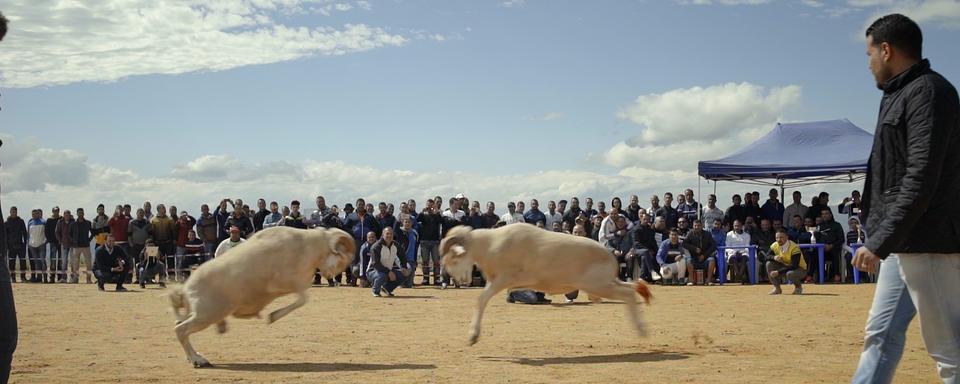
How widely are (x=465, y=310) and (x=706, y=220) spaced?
33.1 ft

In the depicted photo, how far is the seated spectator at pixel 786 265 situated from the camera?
65.3 feet

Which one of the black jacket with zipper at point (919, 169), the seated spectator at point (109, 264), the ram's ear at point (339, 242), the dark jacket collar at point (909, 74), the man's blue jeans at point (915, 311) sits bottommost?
the seated spectator at point (109, 264)

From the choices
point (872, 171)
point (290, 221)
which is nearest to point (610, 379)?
point (872, 171)

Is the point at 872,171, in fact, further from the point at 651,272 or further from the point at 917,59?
the point at 651,272

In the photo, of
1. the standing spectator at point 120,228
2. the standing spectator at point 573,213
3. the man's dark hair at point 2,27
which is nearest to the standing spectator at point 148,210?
the standing spectator at point 120,228

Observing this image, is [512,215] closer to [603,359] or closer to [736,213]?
[736,213]

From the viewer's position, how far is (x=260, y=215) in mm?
25141

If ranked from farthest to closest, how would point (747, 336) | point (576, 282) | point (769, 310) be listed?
point (769, 310) < point (747, 336) < point (576, 282)

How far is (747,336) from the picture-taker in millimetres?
11805

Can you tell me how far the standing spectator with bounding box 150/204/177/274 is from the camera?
2605 cm

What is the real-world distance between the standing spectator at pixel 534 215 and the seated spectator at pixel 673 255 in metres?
3.10

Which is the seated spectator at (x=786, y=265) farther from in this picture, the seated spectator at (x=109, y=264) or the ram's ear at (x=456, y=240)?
the seated spectator at (x=109, y=264)

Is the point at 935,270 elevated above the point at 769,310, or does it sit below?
above

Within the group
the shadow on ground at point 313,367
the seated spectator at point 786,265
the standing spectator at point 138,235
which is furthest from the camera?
the standing spectator at point 138,235
